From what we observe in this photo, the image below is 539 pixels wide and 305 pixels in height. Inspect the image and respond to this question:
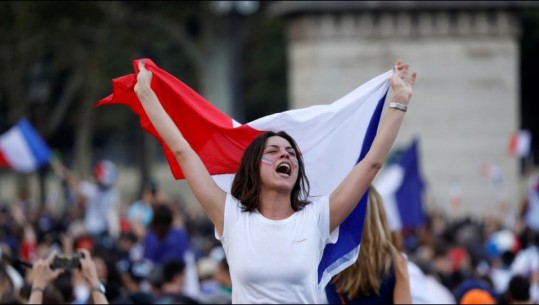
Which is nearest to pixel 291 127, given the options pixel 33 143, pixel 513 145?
pixel 33 143

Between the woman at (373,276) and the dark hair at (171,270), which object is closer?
the woman at (373,276)

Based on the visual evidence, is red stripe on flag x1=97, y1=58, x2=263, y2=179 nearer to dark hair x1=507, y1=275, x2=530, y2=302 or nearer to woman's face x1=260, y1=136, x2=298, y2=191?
woman's face x1=260, y1=136, x2=298, y2=191

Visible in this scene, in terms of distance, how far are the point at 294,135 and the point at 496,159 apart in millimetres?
15641

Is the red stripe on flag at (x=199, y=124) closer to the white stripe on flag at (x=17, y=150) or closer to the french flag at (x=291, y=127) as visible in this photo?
the french flag at (x=291, y=127)

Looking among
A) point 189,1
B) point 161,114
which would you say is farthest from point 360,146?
point 189,1

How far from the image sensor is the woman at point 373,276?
22.9 ft

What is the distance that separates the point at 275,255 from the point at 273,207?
0.27 meters

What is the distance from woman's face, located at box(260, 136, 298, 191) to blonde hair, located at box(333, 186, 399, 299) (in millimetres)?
1187

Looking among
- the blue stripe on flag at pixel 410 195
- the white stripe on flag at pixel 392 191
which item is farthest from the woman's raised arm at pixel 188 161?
the blue stripe on flag at pixel 410 195

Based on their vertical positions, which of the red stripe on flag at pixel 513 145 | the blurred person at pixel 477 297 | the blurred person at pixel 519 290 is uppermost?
the blurred person at pixel 477 297

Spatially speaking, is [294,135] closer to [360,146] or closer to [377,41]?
[360,146]

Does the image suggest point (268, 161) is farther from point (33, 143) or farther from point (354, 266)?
point (33, 143)

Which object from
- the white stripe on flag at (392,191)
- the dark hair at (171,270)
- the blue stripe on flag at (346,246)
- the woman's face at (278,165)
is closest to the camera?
the woman's face at (278,165)

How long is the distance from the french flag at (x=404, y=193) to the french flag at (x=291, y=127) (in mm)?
7343
